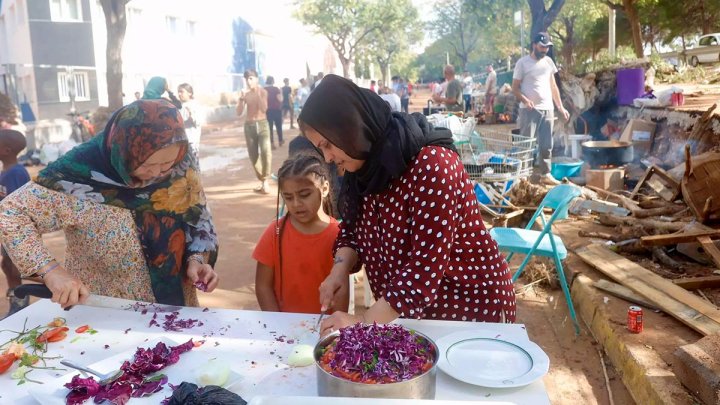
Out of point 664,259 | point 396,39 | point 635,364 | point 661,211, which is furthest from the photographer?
point 396,39

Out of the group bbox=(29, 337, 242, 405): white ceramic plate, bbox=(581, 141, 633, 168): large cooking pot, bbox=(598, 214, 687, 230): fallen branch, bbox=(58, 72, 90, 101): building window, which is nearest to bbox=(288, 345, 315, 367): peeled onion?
bbox=(29, 337, 242, 405): white ceramic plate

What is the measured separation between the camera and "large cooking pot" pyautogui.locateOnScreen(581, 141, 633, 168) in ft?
27.8

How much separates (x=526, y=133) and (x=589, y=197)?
68.7 inches

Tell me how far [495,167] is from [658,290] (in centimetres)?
239

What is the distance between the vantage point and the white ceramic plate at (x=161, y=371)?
5.19 ft

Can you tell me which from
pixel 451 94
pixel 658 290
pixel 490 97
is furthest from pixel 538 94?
pixel 490 97

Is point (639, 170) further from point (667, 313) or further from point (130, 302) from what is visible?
point (130, 302)

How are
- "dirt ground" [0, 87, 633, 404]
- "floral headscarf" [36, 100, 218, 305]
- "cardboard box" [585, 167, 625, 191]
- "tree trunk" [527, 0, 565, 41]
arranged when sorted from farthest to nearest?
"tree trunk" [527, 0, 565, 41] → "cardboard box" [585, 167, 625, 191] → "dirt ground" [0, 87, 633, 404] → "floral headscarf" [36, 100, 218, 305]

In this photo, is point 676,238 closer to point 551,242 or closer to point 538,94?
point 551,242

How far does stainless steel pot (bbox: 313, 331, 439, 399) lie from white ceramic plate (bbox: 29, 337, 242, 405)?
354 mm

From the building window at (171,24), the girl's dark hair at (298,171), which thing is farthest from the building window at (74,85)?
the girl's dark hair at (298,171)

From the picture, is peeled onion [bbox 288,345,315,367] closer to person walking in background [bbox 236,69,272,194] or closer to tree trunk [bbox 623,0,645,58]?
person walking in background [bbox 236,69,272,194]

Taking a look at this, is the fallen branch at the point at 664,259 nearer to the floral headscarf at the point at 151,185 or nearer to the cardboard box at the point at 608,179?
the cardboard box at the point at 608,179

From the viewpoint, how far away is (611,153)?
27.9 feet
